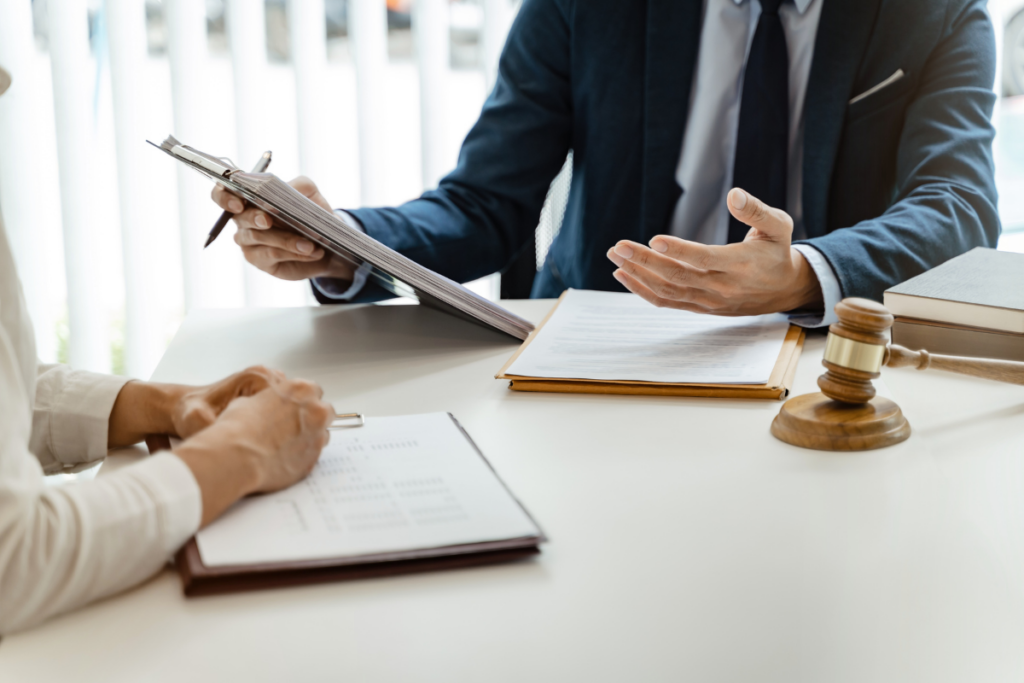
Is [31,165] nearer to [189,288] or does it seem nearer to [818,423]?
[189,288]

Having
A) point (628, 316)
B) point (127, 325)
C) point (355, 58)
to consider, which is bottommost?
point (127, 325)

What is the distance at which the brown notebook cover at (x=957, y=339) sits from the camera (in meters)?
0.85

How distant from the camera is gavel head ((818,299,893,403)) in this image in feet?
2.11

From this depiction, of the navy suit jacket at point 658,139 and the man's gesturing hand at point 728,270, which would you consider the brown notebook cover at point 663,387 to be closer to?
the man's gesturing hand at point 728,270

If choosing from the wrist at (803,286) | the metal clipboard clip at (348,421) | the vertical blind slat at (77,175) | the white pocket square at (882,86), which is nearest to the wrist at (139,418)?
the metal clipboard clip at (348,421)

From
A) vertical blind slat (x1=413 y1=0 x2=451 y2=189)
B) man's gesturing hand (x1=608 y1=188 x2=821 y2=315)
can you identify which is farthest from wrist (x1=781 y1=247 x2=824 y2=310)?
vertical blind slat (x1=413 y1=0 x2=451 y2=189)

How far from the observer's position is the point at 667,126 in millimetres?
1404

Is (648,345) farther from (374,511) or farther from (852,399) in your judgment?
(374,511)

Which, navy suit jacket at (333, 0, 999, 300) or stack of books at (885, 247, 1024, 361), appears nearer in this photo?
stack of books at (885, 247, 1024, 361)

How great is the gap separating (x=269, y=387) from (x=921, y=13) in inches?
45.5

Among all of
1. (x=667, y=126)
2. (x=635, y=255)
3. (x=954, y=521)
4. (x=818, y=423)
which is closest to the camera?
(x=954, y=521)

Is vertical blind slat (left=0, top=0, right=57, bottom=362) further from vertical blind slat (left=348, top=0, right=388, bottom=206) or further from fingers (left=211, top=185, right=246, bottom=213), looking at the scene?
fingers (left=211, top=185, right=246, bottom=213)

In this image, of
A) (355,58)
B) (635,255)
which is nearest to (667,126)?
(635,255)

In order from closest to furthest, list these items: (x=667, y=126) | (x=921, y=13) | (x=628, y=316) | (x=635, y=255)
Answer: (x=635, y=255)
(x=628, y=316)
(x=921, y=13)
(x=667, y=126)
